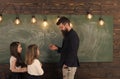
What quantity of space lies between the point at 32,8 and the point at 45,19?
36cm

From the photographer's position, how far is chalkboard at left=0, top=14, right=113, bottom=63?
607 cm

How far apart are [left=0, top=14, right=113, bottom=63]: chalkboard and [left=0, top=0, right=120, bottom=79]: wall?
10 centimetres

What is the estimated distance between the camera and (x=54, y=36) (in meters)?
6.21

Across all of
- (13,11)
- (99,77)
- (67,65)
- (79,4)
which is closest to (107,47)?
(99,77)

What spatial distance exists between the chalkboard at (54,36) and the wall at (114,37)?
3.9 inches

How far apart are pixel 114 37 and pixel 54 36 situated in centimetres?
137

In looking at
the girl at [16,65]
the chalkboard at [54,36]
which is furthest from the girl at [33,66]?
the chalkboard at [54,36]

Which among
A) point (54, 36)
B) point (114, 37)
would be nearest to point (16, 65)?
point (54, 36)

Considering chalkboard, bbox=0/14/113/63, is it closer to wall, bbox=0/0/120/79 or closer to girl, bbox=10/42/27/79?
wall, bbox=0/0/120/79

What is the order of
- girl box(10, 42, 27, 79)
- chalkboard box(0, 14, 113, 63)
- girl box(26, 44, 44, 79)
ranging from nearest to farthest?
girl box(26, 44, 44, 79), girl box(10, 42, 27, 79), chalkboard box(0, 14, 113, 63)

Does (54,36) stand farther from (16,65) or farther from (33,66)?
(33,66)

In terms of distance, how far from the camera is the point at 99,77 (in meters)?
6.43

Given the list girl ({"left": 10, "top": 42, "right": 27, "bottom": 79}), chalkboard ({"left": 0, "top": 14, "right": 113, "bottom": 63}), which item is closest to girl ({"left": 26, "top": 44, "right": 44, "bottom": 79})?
girl ({"left": 10, "top": 42, "right": 27, "bottom": 79})

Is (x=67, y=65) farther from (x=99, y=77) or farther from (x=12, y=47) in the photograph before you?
(x=99, y=77)
